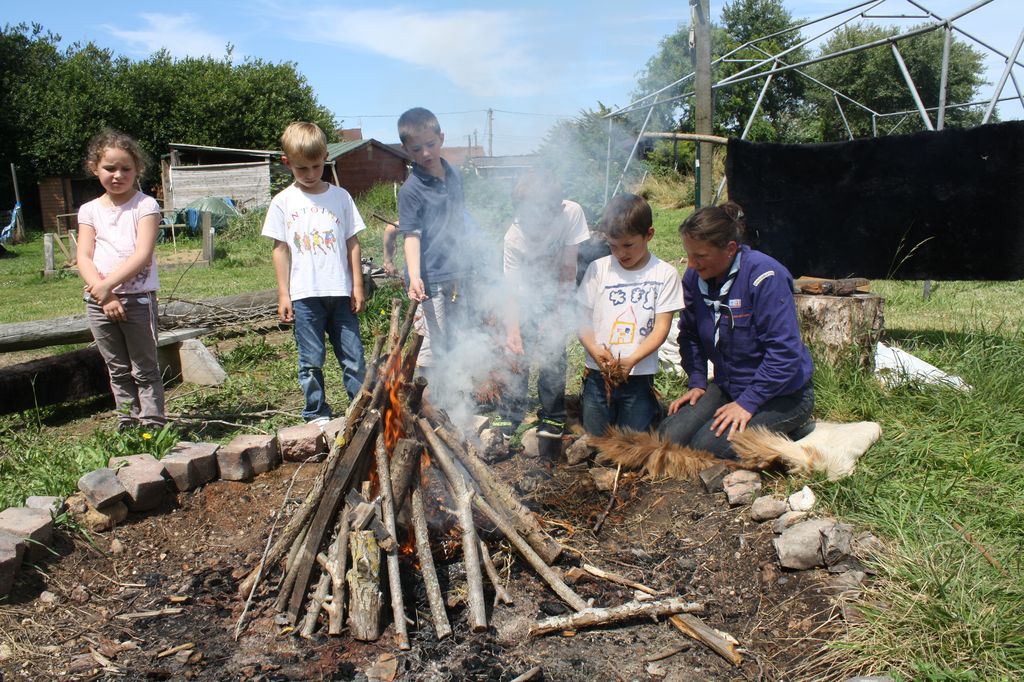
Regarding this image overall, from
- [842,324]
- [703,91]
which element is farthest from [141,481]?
[703,91]

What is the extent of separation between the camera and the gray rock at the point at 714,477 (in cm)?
338

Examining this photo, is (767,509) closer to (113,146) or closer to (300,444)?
(300,444)

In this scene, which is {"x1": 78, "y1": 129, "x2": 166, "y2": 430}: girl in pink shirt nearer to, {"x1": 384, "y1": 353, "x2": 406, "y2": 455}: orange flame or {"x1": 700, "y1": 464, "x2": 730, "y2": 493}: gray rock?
{"x1": 384, "y1": 353, "x2": 406, "y2": 455}: orange flame

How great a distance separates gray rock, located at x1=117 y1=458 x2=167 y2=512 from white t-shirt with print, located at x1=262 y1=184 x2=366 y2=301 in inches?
48.0

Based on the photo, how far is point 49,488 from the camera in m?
3.32

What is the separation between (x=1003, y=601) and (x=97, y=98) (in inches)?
1435

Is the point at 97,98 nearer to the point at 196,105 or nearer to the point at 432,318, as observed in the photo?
the point at 196,105

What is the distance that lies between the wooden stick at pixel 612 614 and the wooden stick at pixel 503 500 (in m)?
0.32

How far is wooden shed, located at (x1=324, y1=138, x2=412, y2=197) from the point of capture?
27.2 m

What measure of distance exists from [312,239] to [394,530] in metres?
2.08

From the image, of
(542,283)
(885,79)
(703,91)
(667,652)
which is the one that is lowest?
(667,652)

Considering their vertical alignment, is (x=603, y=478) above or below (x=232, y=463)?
below

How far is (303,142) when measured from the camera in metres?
3.93

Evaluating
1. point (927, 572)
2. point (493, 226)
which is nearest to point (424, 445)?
point (927, 572)
